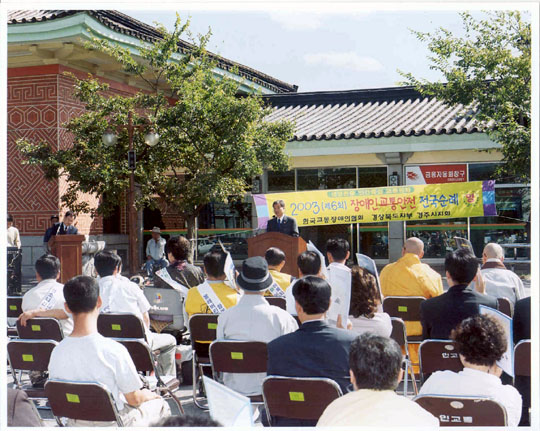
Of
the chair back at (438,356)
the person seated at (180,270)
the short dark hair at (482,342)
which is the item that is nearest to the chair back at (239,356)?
the chair back at (438,356)

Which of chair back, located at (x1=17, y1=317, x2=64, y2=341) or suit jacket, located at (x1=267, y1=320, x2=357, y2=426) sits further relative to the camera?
chair back, located at (x1=17, y1=317, x2=64, y2=341)

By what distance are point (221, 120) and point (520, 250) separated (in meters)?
7.41

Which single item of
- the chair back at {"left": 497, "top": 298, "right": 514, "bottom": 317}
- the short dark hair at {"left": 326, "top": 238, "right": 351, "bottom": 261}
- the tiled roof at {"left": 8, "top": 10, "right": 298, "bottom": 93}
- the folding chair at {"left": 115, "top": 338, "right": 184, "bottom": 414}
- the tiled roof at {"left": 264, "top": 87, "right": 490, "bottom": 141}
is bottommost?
the folding chair at {"left": 115, "top": 338, "right": 184, "bottom": 414}

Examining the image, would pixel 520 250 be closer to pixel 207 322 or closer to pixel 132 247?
pixel 132 247

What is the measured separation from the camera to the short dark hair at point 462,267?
4.53 meters

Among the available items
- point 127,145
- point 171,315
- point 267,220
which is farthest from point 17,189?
point 171,315

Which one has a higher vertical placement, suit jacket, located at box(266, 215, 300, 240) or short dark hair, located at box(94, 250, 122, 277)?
suit jacket, located at box(266, 215, 300, 240)

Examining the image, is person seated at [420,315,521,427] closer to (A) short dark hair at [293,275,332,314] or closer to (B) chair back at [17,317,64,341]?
(A) short dark hair at [293,275,332,314]

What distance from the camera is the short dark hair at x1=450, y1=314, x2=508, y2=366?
300cm

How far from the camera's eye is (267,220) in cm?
1005

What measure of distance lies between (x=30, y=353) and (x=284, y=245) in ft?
16.2

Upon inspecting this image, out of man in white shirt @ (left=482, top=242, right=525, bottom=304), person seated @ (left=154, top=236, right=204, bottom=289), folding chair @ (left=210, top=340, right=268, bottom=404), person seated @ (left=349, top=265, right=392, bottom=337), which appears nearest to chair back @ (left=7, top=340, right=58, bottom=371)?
folding chair @ (left=210, top=340, right=268, bottom=404)

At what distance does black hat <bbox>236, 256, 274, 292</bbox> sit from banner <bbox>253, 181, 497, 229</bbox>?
5553 mm

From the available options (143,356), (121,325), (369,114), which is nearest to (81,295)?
(143,356)
